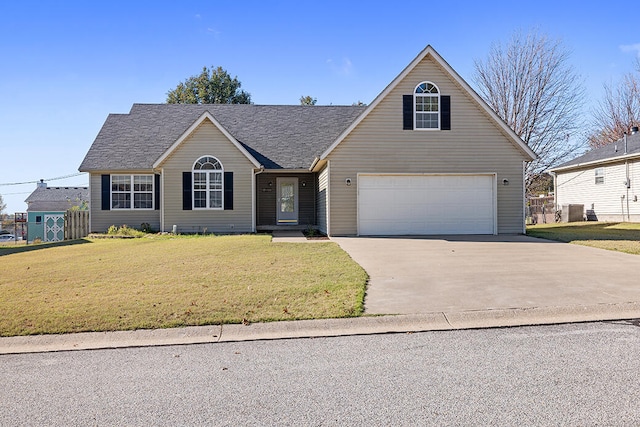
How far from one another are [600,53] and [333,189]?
47.2 ft

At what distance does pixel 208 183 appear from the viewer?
1817cm

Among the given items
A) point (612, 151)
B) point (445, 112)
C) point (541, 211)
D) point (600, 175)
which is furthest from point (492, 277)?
point (541, 211)

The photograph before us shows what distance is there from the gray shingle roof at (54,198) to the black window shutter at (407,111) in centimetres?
3938

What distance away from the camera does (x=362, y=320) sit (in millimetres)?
5645

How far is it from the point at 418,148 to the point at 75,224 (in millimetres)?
14243

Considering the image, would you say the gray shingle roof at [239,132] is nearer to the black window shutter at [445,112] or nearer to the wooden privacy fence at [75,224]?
the wooden privacy fence at [75,224]

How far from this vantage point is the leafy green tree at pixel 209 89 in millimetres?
40094

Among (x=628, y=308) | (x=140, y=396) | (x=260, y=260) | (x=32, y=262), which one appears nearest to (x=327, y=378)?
(x=140, y=396)

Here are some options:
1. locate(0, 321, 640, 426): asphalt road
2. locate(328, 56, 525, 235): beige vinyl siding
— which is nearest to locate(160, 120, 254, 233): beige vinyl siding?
locate(328, 56, 525, 235): beige vinyl siding

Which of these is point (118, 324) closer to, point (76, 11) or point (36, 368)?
point (36, 368)

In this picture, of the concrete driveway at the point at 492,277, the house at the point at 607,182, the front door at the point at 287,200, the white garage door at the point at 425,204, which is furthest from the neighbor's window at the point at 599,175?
the front door at the point at 287,200

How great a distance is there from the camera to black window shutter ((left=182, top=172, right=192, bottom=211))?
17984 mm

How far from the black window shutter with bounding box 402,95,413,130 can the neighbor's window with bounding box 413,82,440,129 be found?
0.20 meters

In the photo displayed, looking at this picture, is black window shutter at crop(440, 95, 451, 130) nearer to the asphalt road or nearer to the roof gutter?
the roof gutter
